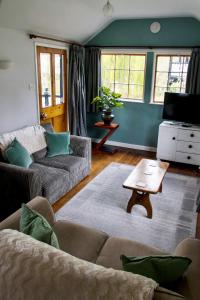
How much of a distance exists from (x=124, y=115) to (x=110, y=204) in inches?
103

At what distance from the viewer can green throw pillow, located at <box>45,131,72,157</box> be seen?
12.8 feet

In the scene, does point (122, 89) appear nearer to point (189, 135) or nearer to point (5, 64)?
point (189, 135)

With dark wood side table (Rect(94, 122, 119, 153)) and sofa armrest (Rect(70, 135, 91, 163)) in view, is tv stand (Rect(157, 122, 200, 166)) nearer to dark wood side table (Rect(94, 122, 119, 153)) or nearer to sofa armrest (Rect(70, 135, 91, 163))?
dark wood side table (Rect(94, 122, 119, 153))

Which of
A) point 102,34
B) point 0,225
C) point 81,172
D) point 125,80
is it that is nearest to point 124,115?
point 125,80

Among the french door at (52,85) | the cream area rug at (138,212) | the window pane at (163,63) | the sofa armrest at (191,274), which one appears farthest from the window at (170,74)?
the sofa armrest at (191,274)

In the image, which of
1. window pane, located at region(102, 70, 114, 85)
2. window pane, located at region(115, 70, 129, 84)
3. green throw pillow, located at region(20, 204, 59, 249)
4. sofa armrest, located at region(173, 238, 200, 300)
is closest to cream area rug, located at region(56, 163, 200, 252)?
sofa armrest, located at region(173, 238, 200, 300)

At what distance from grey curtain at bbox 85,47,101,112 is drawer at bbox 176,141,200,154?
1.97m

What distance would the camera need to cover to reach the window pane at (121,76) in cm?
540

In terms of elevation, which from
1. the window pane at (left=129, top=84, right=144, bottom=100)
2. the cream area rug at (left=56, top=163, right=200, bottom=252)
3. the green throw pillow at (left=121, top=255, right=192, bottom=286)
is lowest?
the cream area rug at (left=56, top=163, right=200, bottom=252)

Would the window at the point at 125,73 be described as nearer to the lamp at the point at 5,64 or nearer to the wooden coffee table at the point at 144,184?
the wooden coffee table at the point at 144,184

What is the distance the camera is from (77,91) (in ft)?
17.2

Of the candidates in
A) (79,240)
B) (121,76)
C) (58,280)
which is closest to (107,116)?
(121,76)

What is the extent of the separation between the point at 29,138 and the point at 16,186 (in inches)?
40.7

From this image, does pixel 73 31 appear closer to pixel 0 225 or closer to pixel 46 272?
pixel 0 225
